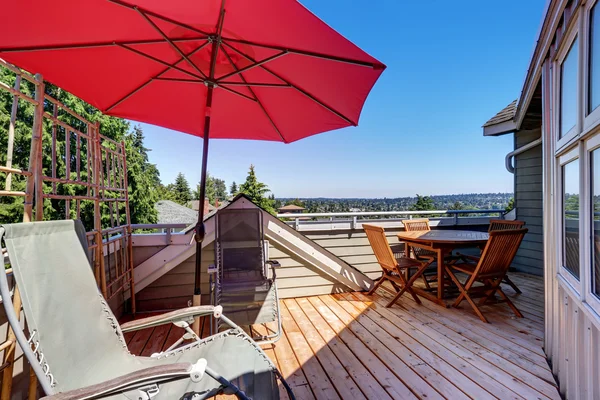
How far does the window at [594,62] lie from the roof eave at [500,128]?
397 cm

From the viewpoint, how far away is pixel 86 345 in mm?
1336

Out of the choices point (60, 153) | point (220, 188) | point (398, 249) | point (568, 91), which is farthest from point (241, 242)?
point (220, 188)

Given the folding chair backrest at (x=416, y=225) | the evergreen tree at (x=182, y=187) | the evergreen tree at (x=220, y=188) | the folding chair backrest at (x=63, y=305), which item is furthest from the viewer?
the evergreen tree at (x=220, y=188)

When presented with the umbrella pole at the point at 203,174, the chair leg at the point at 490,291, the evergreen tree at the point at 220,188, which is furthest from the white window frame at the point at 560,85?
the evergreen tree at the point at 220,188

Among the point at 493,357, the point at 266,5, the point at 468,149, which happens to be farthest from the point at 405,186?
the point at 266,5

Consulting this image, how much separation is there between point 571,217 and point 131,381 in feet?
7.99

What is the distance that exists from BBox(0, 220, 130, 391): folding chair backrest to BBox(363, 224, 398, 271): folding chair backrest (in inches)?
106

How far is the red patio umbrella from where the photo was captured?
1.44 m

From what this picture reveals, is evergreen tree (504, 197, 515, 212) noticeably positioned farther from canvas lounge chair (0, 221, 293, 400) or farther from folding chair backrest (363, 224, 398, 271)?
canvas lounge chair (0, 221, 293, 400)

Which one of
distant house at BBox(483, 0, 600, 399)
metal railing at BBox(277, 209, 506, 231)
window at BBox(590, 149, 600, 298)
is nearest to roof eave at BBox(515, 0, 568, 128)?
distant house at BBox(483, 0, 600, 399)

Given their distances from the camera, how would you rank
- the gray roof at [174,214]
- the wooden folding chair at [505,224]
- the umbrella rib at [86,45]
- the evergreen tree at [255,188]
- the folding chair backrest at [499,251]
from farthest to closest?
the evergreen tree at [255,188]
the gray roof at [174,214]
the wooden folding chair at [505,224]
the folding chair backrest at [499,251]
the umbrella rib at [86,45]

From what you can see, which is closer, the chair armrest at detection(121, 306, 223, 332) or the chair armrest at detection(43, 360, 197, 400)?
the chair armrest at detection(43, 360, 197, 400)

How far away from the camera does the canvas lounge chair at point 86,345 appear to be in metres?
0.99

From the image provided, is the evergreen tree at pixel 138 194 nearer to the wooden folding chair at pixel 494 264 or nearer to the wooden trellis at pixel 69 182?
the wooden trellis at pixel 69 182
